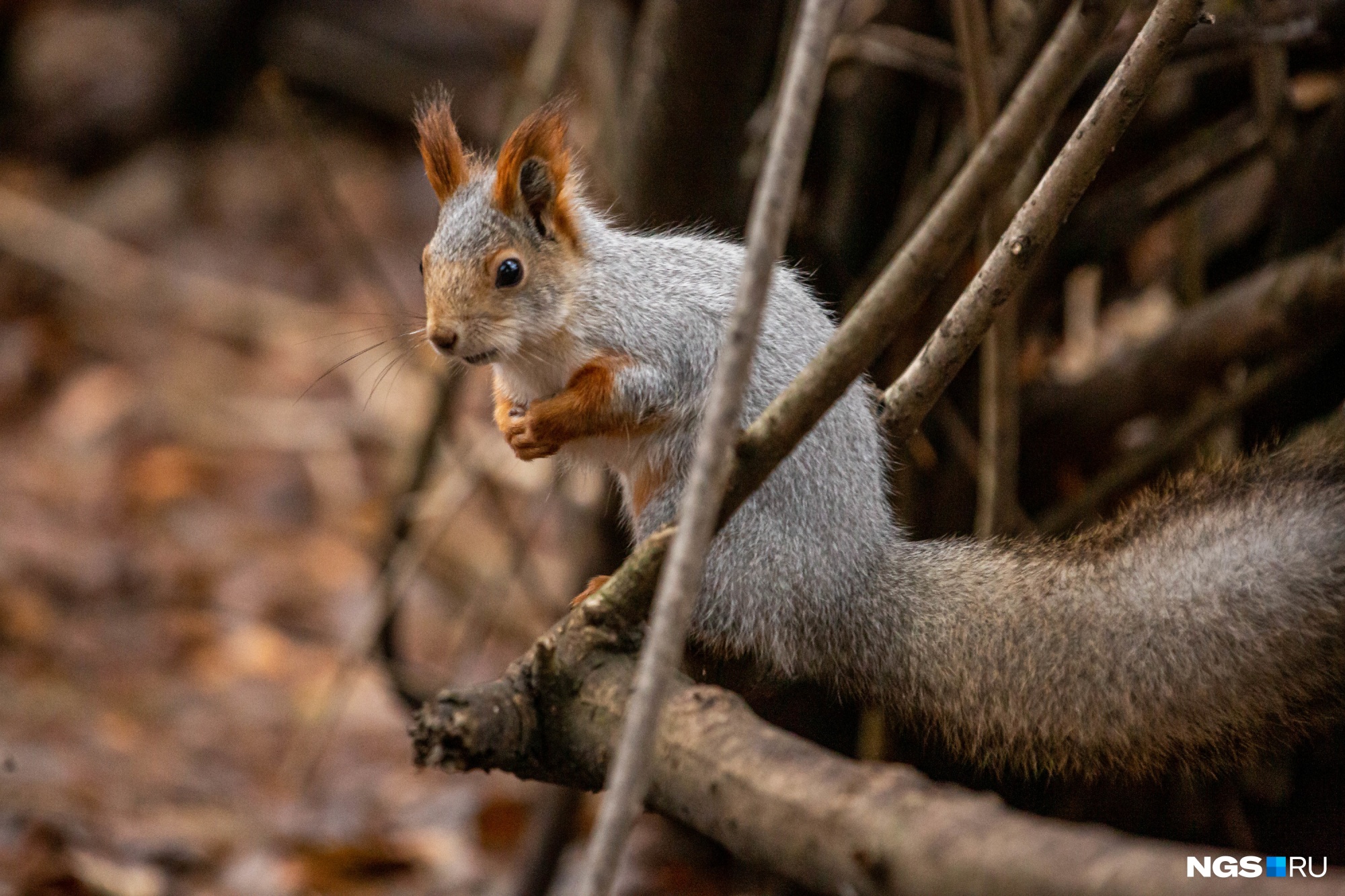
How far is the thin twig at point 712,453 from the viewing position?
78 cm

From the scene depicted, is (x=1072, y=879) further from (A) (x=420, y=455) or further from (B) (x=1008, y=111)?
(A) (x=420, y=455)

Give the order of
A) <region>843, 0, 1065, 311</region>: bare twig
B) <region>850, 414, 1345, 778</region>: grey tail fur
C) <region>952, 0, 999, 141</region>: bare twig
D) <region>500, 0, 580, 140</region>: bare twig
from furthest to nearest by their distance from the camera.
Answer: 1. <region>500, 0, 580, 140</region>: bare twig
2. <region>843, 0, 1065, 311</region>: bare twig
3. <region>952, 0, 999, 141</region>: bare twig
4. <region>850, 414, 1345, 778</region>: grey tail fur

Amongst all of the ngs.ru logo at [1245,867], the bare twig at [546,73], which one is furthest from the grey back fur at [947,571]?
the bare twig at [546,73]

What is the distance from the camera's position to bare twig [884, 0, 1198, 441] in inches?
48.0

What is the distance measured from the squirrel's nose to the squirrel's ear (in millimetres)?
200

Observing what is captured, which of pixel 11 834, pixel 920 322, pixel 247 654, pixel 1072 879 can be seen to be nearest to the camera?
pixel 1072 879

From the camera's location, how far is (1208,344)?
235 centimetres

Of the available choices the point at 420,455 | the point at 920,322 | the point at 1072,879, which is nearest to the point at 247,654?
the point at 420,455

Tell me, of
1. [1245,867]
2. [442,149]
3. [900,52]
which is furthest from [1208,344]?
[1245,867]

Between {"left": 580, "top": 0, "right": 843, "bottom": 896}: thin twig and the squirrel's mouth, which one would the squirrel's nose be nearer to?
the squirrel's mouth

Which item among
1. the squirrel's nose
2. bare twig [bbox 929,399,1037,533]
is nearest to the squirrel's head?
the squirrel's nose

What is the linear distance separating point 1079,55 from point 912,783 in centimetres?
75

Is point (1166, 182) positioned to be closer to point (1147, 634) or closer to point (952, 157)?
point (952, 157)

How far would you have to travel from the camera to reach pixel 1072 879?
710 mm
